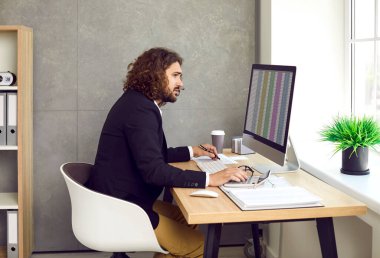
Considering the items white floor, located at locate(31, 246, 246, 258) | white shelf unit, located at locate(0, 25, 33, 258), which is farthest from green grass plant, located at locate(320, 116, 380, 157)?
white shelf unit, located at locate(0, 25, 33, 258)

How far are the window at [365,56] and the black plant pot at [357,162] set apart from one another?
59 centimetres

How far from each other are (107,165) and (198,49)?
1.44 m

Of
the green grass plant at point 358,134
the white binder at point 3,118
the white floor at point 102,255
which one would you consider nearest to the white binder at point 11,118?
the white binder at point 3,118

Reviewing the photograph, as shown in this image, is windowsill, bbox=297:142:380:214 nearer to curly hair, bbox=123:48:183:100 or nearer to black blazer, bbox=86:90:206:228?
black blazer, bbox=86:90:206:228

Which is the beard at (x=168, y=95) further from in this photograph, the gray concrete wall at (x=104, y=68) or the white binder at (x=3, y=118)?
the white binder at (x=3, y=118)

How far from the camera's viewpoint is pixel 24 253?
3633mm

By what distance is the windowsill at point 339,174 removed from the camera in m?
2.27

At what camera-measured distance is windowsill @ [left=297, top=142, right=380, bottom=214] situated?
2.27 meters

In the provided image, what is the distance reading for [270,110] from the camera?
271 centimetres

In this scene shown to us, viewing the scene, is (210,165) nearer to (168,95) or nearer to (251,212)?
(168,95)

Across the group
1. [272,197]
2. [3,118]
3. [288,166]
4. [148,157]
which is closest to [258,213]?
[272,197]

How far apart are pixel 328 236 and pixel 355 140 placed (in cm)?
55

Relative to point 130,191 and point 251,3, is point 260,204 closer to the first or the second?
point 130,191

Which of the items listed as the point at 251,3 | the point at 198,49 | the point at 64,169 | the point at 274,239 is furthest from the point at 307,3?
the point at 64,169
